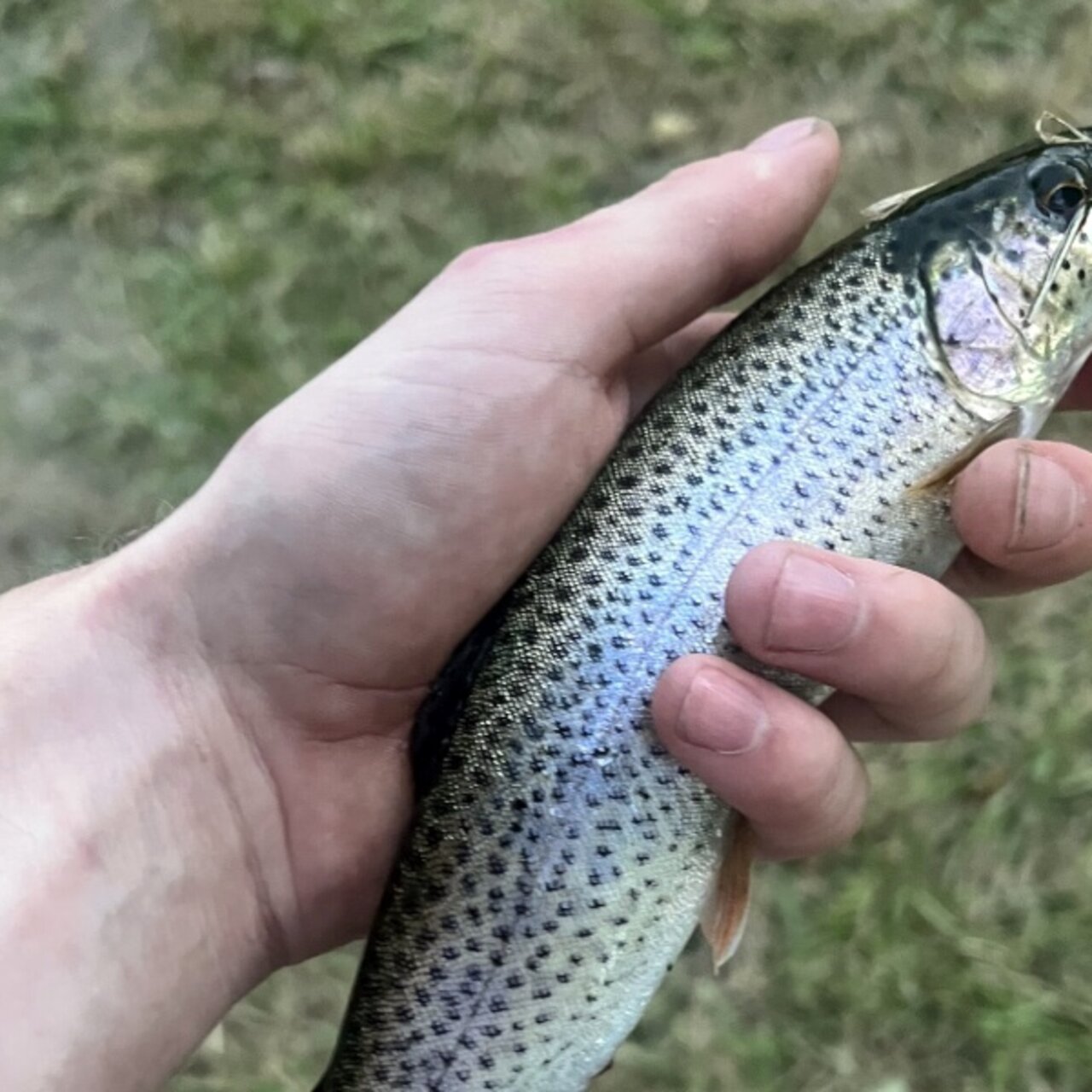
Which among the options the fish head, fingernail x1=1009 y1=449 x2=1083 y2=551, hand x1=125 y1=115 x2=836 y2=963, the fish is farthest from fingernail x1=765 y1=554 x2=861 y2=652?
hand x1=125 y1=115 x2=836 y2=963

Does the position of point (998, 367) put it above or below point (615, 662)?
above

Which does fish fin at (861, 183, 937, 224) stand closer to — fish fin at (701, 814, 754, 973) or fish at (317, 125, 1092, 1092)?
fish at (317, 125, 1092, 1092)

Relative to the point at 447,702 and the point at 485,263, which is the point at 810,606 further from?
the point at 485,263

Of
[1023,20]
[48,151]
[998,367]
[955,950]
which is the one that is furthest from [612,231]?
[48,151]

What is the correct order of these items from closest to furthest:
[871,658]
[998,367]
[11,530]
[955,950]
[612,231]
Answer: [871,658], [998,367], [612,231], [955,950], [11,530]

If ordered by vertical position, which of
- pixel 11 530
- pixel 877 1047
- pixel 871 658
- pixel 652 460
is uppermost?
pixel 652 460

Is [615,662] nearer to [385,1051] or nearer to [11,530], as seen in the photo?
[385,1051]

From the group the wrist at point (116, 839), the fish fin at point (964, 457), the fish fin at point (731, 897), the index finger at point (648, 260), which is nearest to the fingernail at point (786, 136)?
the index finger at point (648, 260)
